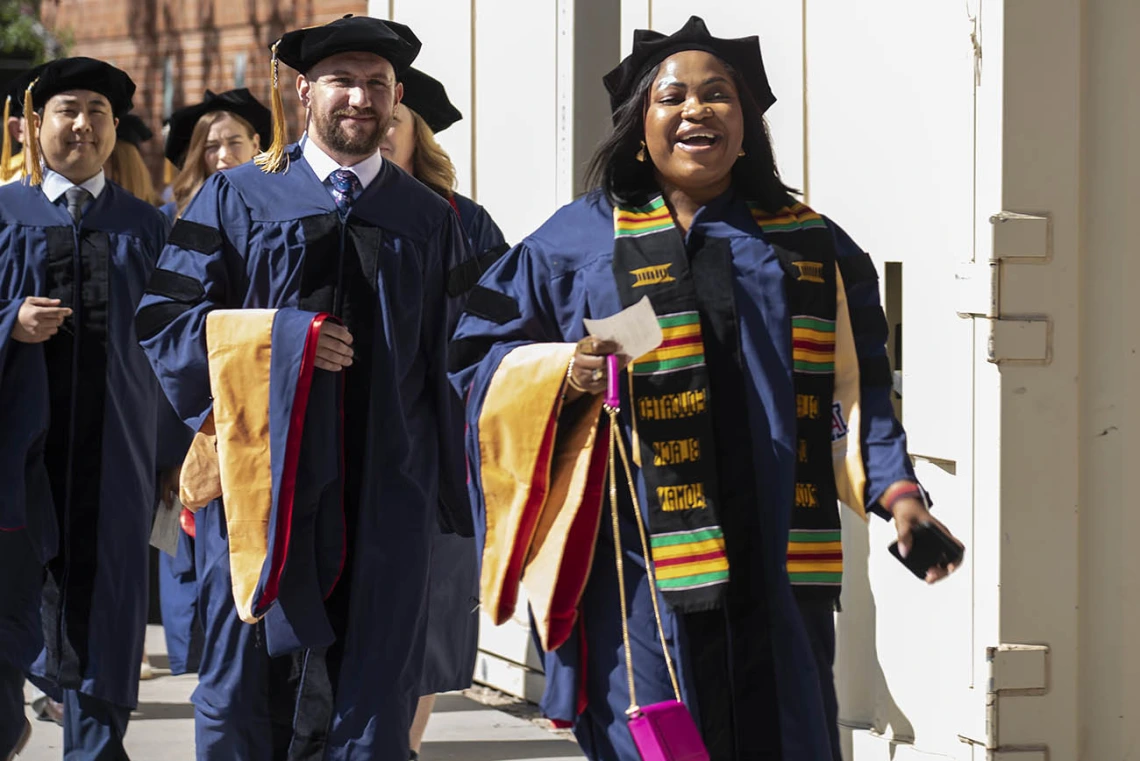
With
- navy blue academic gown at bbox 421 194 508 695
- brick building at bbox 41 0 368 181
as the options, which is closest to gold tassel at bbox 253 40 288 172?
navy blue academic gown at bbox 421 194 508 695

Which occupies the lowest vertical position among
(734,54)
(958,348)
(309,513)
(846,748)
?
(846,748)

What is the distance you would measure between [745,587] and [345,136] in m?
1.64

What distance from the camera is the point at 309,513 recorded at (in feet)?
15.8

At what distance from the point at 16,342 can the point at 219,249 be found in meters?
1.34

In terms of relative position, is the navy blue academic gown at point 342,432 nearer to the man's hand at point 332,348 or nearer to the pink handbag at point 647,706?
the man's hand at point 332,348

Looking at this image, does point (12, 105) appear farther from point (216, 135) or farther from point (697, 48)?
point (697, 48)

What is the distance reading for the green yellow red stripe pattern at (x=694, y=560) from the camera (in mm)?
3986

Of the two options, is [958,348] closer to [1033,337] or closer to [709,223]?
[1033,337]

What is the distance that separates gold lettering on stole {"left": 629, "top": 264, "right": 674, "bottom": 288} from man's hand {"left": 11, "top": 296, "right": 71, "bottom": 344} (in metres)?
2.32

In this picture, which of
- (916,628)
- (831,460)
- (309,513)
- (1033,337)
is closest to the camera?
(831,460)

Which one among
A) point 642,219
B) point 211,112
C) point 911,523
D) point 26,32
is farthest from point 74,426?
point 26,32

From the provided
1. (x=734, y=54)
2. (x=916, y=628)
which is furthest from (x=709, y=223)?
(x=916, y=628)

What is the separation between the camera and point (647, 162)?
14.4ft

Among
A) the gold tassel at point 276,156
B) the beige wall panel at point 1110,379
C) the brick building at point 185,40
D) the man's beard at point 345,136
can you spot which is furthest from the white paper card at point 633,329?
the brick building at point 185,40
